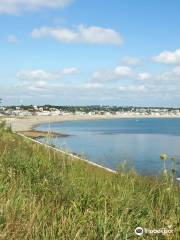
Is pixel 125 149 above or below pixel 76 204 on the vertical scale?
below

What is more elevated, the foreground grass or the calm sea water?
the foreground grass

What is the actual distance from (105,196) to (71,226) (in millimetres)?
1568

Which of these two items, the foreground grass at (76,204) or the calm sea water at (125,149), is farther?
the calm sea water at (125,149)

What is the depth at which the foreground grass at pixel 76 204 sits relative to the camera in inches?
241

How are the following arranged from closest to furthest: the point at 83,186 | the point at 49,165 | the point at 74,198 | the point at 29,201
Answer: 1. the point at 29,201
2. the point at 74,198
3. the point at 83,186
4. the point at 49,165

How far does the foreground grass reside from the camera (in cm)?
611

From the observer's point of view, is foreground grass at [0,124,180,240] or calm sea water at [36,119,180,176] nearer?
foreground grass at [0,124,180,240]

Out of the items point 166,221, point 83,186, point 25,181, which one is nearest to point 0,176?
point 25,181

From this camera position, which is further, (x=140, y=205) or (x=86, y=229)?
(x=140, y=205)

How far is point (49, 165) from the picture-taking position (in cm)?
1036

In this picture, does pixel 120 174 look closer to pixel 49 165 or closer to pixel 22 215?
pixel 49 165

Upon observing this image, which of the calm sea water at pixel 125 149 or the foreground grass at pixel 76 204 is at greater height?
the foreground grass at pixel 76 204

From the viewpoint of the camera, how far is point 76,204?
748 cm

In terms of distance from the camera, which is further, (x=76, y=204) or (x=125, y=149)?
(x=125, y=149)
